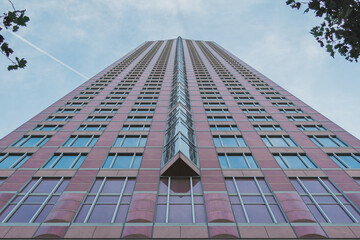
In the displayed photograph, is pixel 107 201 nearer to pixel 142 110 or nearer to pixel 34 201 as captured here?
pixel 34 201

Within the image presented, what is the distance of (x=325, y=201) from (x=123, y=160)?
15212mm

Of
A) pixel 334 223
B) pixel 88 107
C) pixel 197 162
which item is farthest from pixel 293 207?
pixel 88 107

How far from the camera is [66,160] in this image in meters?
17.6

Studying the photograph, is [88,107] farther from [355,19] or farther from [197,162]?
[355,19]

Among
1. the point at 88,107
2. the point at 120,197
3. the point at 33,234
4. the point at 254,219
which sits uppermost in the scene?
the point at 88,107

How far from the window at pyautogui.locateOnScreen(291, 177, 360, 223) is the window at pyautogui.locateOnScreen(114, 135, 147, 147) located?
13.3 metres

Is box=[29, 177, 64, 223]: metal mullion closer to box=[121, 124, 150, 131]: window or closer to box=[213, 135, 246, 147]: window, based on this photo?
box=[121, 124, 150, 131]: window

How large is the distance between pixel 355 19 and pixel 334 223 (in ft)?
36.6

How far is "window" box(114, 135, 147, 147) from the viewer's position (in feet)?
64.6

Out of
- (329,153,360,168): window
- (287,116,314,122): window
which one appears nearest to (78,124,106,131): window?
(287,116,314,122): window

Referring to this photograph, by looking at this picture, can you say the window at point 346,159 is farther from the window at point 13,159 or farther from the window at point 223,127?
the window at point 13,159

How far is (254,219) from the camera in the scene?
12.2 metres

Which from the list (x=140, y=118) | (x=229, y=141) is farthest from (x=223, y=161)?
(x=140, y=118)

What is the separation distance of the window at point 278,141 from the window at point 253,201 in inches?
226
